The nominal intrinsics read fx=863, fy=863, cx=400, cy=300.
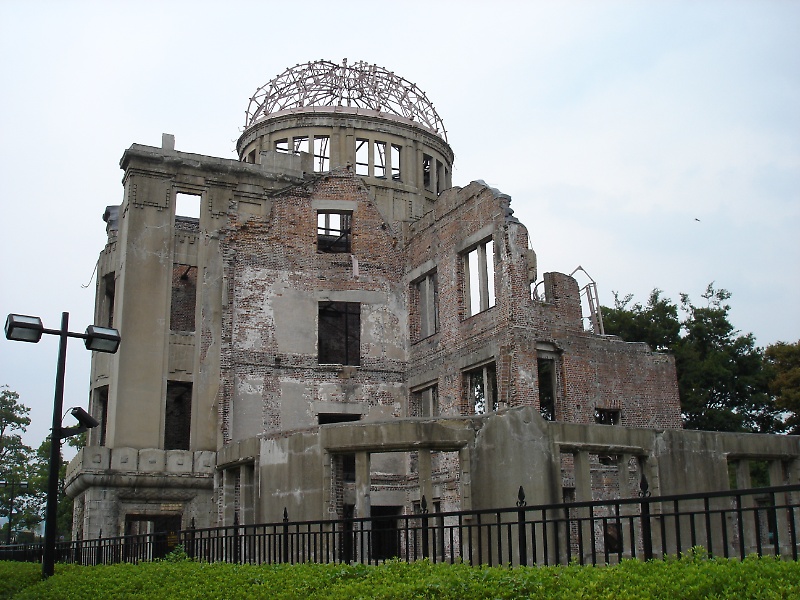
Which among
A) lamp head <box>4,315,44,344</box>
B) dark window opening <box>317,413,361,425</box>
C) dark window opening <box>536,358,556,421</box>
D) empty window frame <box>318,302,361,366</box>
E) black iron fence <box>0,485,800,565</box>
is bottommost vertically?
black iron fence <box>0,485,800,565</box>

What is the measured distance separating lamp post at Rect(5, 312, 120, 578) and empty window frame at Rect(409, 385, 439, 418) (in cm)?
1349

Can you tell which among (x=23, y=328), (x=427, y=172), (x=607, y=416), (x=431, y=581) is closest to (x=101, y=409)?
(x=23, y=328)

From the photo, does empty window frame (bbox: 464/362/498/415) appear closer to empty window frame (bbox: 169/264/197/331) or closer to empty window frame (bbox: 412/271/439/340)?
empty window frame (bbox: 412/271/439/340)

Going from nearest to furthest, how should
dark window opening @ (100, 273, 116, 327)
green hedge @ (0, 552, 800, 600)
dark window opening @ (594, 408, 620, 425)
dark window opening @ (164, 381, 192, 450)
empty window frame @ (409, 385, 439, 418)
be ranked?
green hedge @ (0, 552, 800, 600)
dark window opening @ (594, 408, 620, 425)
empty window frame @ (409, 385, 439, 418)
dark window opening @ (100, 273, 116, 327)
dark window opening @ (164, 381, 192, 450)

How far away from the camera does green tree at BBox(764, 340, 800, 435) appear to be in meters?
36.2

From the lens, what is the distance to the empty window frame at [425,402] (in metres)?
25.8

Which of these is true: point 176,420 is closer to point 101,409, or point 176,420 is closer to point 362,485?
point 101,409

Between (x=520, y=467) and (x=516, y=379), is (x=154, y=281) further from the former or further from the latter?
(x=520, y=467)

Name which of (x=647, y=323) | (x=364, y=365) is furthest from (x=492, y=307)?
(x=647, y=323)

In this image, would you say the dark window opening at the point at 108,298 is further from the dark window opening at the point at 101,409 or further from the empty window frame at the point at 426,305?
the empty window frame at the point at 426,305

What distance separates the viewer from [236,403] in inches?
987

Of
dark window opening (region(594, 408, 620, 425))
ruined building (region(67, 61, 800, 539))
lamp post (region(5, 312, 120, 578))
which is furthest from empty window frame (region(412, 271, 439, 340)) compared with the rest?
lamp post (region(5, 312, 120, 578))

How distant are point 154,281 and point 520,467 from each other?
1347 cm

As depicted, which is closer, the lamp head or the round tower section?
the lamp head
